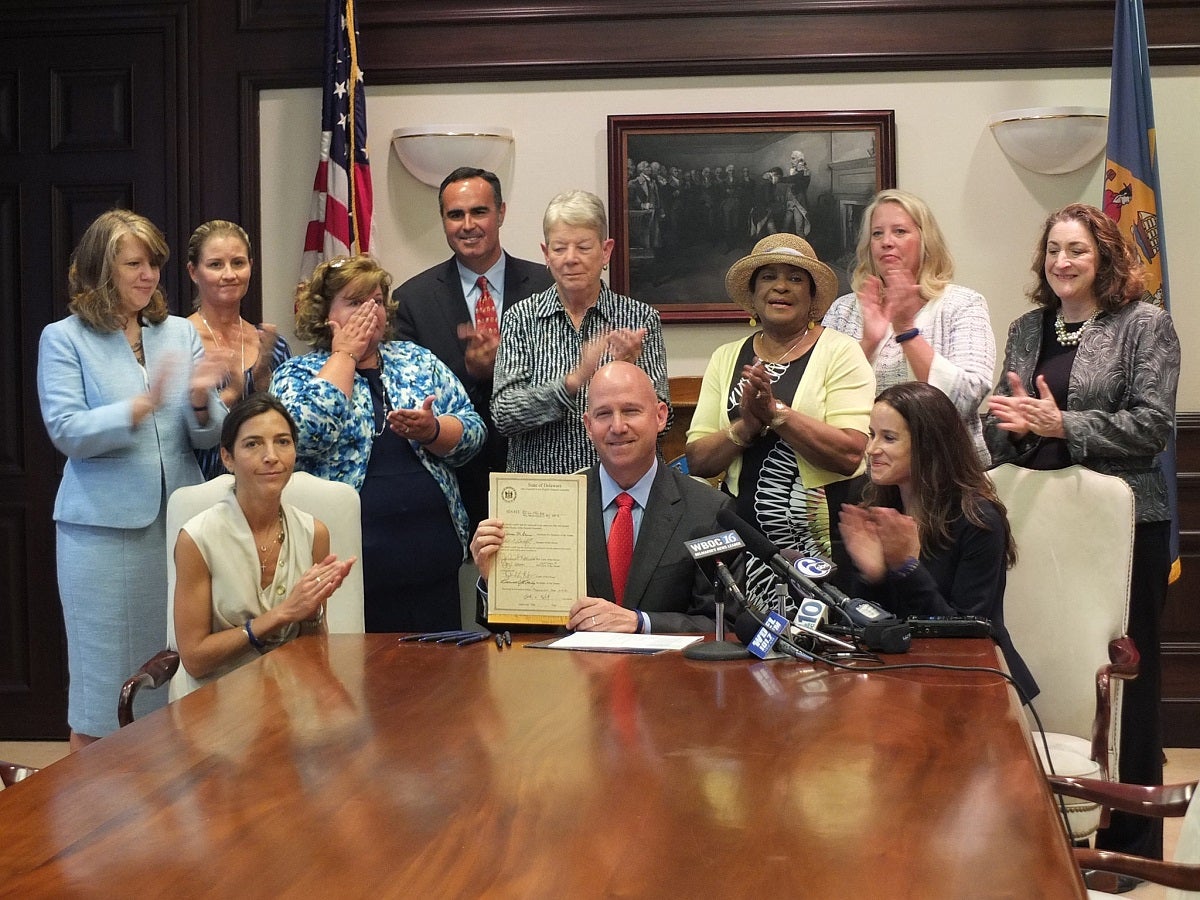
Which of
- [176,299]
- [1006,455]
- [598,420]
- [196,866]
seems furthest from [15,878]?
[176,299]

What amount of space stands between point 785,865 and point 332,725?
91 cm

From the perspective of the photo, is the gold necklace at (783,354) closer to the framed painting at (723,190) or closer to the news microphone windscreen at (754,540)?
the news microphone windscreen at (754,540)

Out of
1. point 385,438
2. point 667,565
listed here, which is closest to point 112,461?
point 385,438

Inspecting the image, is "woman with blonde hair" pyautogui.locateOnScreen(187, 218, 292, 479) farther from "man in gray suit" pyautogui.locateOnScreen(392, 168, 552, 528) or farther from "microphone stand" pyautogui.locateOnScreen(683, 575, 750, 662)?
"microphone stand" pyautogui.locateOnScreen(683, 575, 750, 662)

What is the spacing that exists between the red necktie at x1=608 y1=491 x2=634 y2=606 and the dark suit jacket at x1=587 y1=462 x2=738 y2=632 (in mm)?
23

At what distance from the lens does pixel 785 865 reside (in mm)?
1456

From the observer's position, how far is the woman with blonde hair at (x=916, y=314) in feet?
12.0

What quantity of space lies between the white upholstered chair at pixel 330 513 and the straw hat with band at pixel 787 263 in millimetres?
1210

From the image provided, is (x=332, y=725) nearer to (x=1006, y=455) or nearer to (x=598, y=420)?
(x=598, y=420)

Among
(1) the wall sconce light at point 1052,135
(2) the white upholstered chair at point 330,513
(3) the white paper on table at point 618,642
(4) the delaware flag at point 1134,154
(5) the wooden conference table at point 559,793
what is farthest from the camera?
(1) the wall sconce light at point 1052,135

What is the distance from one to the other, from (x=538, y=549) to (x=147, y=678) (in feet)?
3.03

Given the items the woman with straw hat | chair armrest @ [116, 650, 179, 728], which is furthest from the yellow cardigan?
chair armrest @ [116, 650, 179, 728]

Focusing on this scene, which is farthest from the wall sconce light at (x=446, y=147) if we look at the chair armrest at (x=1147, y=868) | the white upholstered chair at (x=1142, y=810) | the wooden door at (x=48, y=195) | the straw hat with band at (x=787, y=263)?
the chair armrest at (x=1147, y=868)

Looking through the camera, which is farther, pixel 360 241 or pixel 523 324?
pixel 360 241
